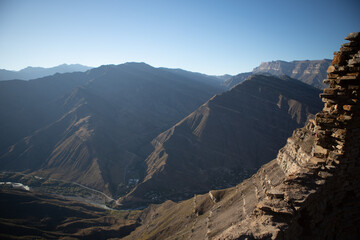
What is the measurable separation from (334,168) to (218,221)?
28106 mm

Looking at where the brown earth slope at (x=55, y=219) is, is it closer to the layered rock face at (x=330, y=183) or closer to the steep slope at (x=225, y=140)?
the steep slope at (x=225, y=140)

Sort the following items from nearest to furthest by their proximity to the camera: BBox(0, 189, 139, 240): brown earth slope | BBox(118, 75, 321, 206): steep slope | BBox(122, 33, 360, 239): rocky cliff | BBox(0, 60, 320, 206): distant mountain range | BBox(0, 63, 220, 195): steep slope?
BBox(122, 33, 360, 239): rocky cliff, BBox(0, 189, 139, 240): brown earth slope, BBox(118, 75, 321, 206): steep slope, BBox(0, 60, 320, 206): distant mountain range, BBox(0, 63, 220, 195): steep slope

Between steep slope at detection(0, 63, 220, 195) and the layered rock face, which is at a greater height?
the layered rock face

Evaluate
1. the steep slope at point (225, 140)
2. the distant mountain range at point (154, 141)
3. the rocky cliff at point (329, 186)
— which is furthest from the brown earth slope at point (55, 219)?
the rocky cliff at point (329, 186)

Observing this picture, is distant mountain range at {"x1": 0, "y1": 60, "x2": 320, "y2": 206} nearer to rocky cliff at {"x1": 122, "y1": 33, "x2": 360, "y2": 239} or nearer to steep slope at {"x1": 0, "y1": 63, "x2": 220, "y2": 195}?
steep slope at {"x1": 0, "y1": 63, "x2": 220, "y2": 195}

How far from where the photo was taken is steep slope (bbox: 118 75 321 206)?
10381 centimetres

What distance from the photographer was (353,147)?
8.70 m

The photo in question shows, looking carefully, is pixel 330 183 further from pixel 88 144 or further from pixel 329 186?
pixel 88 144

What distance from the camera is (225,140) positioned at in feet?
433

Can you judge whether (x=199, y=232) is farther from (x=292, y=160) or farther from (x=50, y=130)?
(x=50, y=130)

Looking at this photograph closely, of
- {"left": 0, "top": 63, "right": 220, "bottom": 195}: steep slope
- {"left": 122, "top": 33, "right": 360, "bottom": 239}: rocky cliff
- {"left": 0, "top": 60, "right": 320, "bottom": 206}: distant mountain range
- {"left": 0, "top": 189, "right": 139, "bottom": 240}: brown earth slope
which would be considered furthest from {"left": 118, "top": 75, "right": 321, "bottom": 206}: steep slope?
{"left": 122, "top": 33, "right": 360, "bottom": 239}: rocky cliff

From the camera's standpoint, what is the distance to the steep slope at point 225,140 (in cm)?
10381

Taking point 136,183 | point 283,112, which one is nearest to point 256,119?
point 283,112

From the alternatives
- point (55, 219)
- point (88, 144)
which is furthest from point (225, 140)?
point (55, 219)
